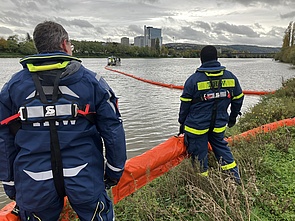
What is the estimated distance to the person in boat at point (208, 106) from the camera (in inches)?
143

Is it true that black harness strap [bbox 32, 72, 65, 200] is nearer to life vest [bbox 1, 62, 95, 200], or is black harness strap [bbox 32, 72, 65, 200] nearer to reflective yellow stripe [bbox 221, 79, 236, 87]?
life vest [bbox 1, 62, 95, 200]

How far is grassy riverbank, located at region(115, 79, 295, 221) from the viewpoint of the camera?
8.19ft

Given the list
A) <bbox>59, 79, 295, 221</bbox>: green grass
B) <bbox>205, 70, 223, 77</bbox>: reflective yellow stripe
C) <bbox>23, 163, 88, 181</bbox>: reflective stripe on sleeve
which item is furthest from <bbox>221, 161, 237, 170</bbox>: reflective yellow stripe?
<bbox>23, 163, 88, 181</bbox>: reflective stripe on sleeve

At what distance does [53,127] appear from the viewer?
1907 mm

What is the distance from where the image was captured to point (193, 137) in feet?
12.5

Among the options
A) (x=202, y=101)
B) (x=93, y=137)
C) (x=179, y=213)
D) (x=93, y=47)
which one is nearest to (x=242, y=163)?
(x=202, y=101)

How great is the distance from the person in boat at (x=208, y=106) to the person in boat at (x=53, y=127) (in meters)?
1.80

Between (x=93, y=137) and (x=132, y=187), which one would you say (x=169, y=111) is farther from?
(x=93, y=137)

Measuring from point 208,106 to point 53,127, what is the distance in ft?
7.36

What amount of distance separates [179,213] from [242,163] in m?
1.42

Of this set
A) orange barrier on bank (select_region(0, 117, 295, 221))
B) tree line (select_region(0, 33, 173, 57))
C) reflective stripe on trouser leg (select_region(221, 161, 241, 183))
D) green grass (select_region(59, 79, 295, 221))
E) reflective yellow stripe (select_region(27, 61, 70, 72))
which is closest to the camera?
reflective yellow stripe (select_region(27, 61, 70, 72))

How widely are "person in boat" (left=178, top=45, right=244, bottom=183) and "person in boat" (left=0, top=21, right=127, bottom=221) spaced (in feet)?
5.92

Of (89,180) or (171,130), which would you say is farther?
(171,130)

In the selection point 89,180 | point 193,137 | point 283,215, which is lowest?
point 283,215
